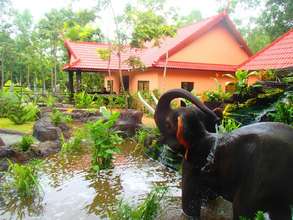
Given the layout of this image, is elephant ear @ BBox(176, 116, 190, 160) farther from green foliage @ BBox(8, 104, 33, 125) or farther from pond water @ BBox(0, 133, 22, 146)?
green foliage @ BBox(8, 104, 33, 125)

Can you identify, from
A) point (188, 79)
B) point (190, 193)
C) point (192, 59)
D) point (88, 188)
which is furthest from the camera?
point (188, 79)

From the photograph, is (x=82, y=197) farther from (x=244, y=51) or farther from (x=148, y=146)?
(x=244, y=51)

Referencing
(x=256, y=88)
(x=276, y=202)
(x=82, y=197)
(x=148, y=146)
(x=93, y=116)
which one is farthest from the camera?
(x=93, y=116)

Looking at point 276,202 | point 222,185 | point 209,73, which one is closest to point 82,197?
point 222,185

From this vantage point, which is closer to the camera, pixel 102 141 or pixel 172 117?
pixel 172 117

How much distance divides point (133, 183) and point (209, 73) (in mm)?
14600

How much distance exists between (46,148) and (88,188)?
9.68 ft

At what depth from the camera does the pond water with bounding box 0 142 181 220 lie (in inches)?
193

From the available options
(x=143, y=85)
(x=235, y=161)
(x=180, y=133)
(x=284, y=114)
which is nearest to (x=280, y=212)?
(x=235, y=161)

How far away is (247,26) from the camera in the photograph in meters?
40.8

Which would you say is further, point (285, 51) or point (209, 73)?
point (209, 73)

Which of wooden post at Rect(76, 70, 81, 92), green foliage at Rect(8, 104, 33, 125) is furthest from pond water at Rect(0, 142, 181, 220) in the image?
wooden post at Rect(76, 70, 81, 92)

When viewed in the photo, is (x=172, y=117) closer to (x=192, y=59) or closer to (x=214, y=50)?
(x=192, y=59)

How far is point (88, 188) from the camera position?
5965 mm
